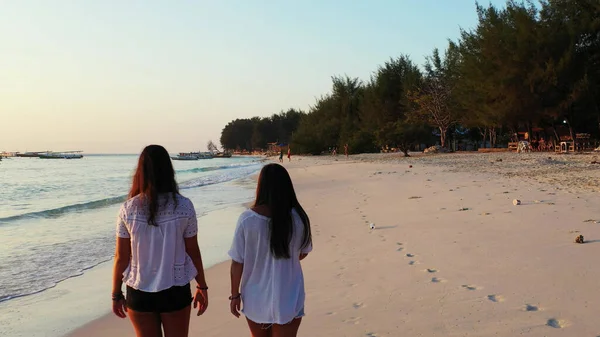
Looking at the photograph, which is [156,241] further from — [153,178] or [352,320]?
[352,320]

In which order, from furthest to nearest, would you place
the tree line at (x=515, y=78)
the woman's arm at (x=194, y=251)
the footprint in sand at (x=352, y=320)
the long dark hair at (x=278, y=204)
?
the tree line at (x=515, y=78) → the footprint in sand at (x=352, y=320) → the woman's arm at (x=194, y=251) → the long dark hair at (x=278, y=204)

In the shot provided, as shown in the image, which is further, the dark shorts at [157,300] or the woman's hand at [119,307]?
the woman's hand at [119,307]

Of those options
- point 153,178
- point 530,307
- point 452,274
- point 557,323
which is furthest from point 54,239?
point 557,323

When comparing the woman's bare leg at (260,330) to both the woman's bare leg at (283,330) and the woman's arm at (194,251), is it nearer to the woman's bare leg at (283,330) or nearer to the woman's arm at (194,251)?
the woman's bare leg at (283,330)

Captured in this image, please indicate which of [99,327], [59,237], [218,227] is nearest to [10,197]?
[59,237]

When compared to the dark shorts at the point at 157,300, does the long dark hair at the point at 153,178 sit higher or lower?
higher

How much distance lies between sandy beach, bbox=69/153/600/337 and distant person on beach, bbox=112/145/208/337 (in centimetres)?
156

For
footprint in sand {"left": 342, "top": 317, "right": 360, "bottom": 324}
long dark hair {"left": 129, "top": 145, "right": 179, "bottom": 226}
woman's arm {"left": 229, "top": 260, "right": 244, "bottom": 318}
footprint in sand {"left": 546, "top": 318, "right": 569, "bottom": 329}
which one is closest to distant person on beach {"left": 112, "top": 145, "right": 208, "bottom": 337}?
long dark hair {"left": 129, "top": 145, "right": 179, "bottom": 226}

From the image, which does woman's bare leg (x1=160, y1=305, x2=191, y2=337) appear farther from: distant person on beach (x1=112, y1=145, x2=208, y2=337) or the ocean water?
the ocean water

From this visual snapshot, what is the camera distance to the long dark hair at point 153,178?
257 cm

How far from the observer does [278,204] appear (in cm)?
249

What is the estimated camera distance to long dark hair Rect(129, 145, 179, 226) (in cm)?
257

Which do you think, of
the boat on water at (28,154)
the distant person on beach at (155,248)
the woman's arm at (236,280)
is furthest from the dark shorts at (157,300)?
the boat on water at (28,154)

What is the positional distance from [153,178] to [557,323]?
10.3 feet
